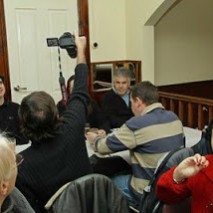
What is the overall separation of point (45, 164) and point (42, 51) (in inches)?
103

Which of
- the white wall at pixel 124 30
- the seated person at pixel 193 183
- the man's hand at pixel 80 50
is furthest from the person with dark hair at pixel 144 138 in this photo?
the white wall at pixel 124 30

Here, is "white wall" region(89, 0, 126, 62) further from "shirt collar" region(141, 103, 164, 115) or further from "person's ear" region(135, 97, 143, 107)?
"shirt collar" region(141, 103, 164, 115)

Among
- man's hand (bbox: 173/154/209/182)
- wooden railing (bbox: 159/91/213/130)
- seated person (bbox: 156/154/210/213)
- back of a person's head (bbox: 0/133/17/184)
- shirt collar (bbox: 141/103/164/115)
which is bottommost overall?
wooden railing (bbox: 159/91/213/130)

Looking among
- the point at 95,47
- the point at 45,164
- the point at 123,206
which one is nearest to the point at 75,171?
the point at 45,164

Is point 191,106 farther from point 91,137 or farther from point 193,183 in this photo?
point 193,183

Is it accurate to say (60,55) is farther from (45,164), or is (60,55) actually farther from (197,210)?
(197,210)

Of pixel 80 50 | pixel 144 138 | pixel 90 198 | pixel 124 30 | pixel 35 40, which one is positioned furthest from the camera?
pixel 124 30

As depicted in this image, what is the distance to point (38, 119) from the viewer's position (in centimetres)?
168

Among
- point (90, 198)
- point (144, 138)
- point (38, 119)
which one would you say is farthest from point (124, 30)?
point (90, 198)

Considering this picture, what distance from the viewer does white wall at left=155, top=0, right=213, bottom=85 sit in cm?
475

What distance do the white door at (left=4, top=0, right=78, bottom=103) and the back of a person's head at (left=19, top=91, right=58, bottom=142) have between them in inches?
91.9

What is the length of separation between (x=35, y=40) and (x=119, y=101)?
127 cm

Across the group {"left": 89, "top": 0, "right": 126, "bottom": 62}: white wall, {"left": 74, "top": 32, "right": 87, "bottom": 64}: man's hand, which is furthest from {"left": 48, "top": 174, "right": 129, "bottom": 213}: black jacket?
{"left": 89, "top": 0, "right": 126, "bottom": 62}: white wall

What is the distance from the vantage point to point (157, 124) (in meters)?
2.11
